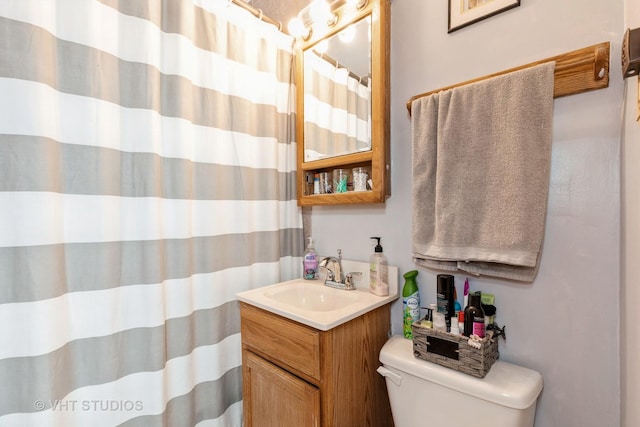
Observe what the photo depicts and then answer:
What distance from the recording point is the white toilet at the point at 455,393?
761 millimetres

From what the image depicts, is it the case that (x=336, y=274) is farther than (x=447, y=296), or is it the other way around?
(x=336, y=274)

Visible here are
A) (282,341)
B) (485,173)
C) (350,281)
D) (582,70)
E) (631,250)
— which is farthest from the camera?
(350,281)

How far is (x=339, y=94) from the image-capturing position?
52.9 inches

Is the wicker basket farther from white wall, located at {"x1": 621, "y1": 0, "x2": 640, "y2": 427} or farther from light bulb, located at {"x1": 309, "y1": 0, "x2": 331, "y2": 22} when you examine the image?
light bulb, located at {"x1": 309, "y1": 0, "x2": 331, "y2": 22}

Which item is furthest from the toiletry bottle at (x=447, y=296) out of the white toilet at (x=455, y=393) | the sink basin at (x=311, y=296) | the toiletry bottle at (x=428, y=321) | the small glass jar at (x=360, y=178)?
the small glass jar at (x=360, y=178)

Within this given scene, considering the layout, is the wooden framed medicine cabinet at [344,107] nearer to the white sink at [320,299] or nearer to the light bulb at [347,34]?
the light bulb at [347,34]

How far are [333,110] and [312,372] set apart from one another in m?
1.11

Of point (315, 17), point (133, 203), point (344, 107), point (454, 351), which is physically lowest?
point (454, 351)

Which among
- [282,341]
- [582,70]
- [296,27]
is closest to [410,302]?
[282,341]

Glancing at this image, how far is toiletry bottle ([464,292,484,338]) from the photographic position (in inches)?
33.4

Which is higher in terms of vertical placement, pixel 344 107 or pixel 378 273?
pixel 344 107

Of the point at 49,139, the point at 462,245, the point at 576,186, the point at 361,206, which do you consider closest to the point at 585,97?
the point at 576,186

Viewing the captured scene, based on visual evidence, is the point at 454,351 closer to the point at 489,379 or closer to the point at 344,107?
the point at 489,379

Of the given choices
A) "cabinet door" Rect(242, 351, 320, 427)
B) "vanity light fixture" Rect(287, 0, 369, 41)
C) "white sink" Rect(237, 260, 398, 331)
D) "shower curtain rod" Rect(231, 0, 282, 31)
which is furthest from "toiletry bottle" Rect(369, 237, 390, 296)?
"shower curtain rod" Rect(231, 0, 282, 31)
